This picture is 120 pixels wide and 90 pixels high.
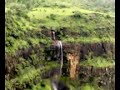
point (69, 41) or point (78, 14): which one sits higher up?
point (78, 14)

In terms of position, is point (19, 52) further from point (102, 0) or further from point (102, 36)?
point (102, 0)

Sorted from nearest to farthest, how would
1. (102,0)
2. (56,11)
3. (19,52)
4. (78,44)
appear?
(19,52)
(78,44)
(56,11)
(102,0)

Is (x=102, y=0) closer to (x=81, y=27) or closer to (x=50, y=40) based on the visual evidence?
(x=81, y=27)

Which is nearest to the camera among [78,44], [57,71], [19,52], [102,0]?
[19,52]

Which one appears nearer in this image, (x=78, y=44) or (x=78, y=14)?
(x=78, y=44)

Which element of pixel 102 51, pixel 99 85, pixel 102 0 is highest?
pixel 102 0
